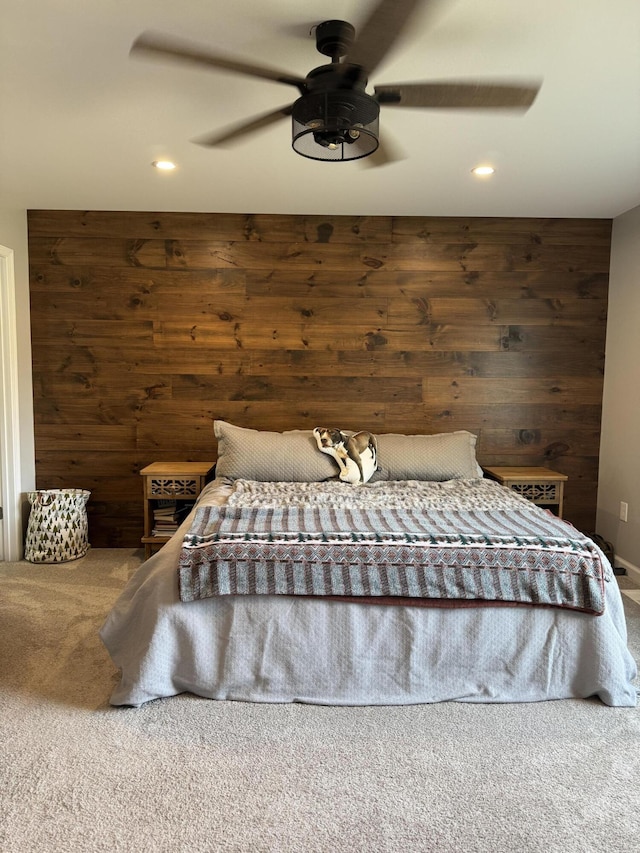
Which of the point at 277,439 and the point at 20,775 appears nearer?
the point at 20,775

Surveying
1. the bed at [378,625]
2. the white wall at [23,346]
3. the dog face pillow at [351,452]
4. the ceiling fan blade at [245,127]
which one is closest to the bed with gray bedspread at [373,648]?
the bed at [378,625]

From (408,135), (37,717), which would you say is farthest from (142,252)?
(37,717)

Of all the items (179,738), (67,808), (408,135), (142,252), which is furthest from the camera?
(142,252)

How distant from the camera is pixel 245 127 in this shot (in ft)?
7.51

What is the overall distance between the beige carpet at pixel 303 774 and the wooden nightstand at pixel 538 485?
1.69 meters

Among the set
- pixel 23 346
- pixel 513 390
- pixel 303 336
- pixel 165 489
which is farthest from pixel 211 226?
pixel 513 390

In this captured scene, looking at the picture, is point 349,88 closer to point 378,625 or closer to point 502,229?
point 378,625

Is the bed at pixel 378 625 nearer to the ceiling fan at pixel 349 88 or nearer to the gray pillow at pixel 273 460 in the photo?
the gray pillow at pixel 273 460

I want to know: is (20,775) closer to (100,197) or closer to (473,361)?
(100,197)

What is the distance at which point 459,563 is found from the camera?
7.57 ft

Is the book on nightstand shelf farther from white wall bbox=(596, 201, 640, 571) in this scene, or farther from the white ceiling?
white wall bbox=(596, 201, 640, 571)

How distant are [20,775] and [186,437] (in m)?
2.52

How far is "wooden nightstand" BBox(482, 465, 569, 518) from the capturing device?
3797 mm

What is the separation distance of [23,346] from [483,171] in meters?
3.02
